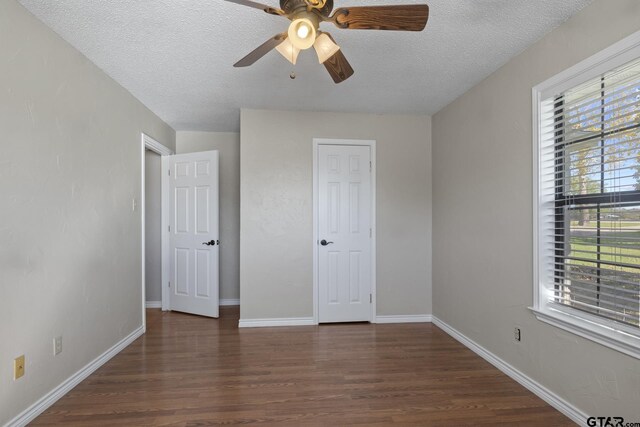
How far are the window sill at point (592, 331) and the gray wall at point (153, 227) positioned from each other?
4.22m

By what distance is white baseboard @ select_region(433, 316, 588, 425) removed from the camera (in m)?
1.95

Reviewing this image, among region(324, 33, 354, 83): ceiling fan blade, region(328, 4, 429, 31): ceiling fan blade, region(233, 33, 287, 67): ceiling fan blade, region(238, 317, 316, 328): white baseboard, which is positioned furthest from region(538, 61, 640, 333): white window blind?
region(238, 317, 316, 328): white baseboard

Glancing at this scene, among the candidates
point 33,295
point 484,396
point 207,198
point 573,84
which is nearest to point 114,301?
point 33,295

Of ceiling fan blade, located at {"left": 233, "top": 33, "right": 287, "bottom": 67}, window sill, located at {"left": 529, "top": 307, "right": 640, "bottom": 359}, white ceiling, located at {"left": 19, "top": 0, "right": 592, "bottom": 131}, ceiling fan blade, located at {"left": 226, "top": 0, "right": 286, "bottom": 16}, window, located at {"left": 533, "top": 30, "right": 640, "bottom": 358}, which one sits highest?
white ceiling, located at {"left": 19, "top": 0, "right": 592, "bottom": 131}

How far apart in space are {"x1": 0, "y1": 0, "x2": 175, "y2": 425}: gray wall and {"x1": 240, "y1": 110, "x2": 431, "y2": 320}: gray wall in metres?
1.21

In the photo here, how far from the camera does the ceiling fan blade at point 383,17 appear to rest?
1.39 m

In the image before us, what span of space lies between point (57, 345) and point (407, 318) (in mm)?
3201

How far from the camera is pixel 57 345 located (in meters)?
2.16

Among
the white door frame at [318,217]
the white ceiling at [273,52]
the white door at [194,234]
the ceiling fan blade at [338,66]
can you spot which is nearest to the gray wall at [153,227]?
the white door at [194,234]

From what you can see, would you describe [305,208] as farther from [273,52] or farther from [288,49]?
[288,49]

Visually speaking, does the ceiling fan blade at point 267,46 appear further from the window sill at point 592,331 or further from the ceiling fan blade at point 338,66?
the window sill at point 592,331

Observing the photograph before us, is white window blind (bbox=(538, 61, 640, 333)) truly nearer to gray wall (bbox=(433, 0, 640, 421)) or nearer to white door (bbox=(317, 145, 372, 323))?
gray wall (bbox=(433, 0, 640, 421))

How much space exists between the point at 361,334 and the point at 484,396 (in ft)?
4.47

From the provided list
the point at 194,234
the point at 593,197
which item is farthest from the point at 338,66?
the point at 194,234
